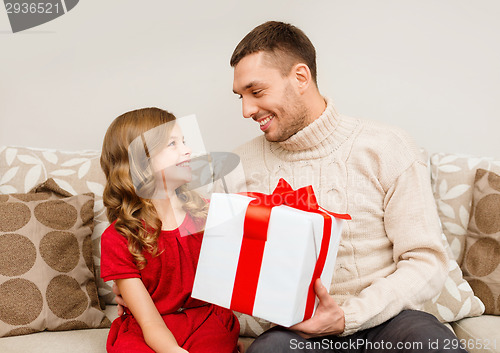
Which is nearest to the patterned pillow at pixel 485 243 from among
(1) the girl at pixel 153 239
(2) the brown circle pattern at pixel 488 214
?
(2) the brown circle pattern at pixel 488 214

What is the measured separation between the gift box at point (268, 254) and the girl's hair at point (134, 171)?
27cm

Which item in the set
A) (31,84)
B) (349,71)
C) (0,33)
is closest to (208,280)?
(349,71)

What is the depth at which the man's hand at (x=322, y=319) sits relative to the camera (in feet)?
3.32

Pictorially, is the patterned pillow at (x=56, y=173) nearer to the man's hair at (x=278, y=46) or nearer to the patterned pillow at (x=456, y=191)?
the man's hair at (x=278, y=46)

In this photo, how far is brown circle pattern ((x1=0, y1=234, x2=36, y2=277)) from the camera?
1330 mm

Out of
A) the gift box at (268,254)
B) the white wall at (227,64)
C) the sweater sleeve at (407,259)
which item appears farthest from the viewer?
the white wall at (227,64)

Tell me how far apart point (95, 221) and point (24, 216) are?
232 millimetres

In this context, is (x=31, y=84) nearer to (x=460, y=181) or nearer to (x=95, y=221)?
(x=95, y=221)

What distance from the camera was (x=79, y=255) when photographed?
4.73ft

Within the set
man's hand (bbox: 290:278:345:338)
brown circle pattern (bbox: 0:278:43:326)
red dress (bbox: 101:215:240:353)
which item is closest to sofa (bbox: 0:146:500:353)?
brown circle pattern (bbox: 0:278:43:326)

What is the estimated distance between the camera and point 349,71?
1.78 m
